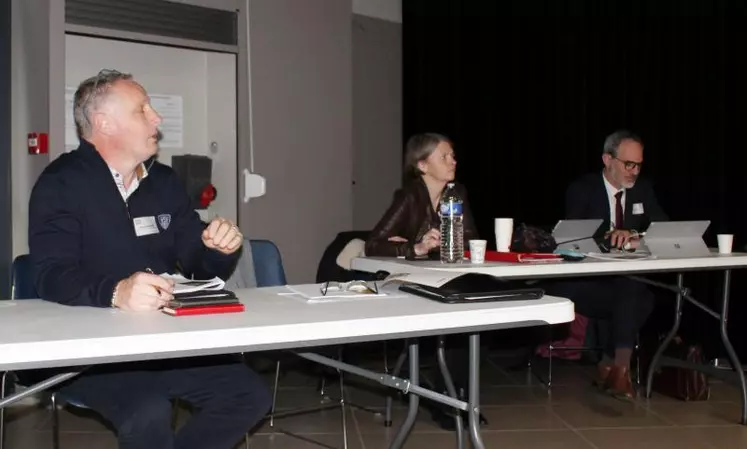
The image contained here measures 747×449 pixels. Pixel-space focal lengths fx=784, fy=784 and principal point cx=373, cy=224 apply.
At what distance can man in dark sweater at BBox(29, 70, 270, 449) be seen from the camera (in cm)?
175

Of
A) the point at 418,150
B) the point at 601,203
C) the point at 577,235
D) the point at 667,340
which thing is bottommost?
the point at 667,340

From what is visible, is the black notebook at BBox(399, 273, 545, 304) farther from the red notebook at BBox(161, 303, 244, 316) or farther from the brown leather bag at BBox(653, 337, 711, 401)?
the brown leather bag at BBox(653, 337, 711, 401)

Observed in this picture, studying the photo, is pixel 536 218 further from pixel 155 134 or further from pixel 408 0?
pixel 155 134

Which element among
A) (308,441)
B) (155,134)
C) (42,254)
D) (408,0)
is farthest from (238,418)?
(408,0)

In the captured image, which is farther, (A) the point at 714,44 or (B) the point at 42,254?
(A) the point at 714,44

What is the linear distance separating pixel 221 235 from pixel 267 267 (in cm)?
77

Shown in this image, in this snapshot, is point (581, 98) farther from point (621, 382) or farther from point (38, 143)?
point (38, 143)

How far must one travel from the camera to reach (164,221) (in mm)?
2186

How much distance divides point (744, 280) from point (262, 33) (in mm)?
3008

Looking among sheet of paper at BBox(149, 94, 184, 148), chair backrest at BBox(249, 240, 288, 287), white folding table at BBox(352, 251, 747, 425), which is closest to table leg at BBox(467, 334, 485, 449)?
white folding table at BBox(352, 251, 747, 425)

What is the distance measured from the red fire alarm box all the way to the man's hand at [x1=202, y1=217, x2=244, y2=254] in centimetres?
194

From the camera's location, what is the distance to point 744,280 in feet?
14.2

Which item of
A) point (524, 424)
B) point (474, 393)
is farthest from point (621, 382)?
point (474, 393)

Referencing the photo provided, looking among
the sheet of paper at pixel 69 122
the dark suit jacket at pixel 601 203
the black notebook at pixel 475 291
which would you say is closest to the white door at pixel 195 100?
the sheet of paper at pixel 69 122
